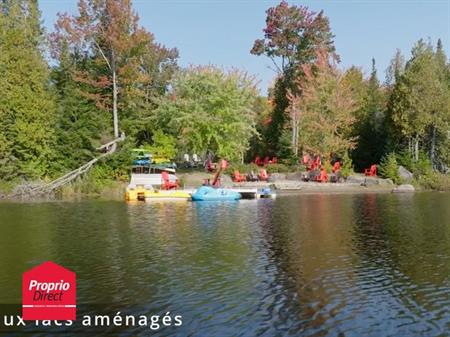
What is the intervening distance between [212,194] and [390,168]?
16594 mm

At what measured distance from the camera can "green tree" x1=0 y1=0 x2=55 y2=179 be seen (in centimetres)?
3709

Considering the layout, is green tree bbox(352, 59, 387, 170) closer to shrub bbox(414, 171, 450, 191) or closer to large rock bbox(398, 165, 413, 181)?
large rock bbox(398, 165, 413, 181)

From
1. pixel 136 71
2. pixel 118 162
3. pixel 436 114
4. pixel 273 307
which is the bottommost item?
pixel 273 307

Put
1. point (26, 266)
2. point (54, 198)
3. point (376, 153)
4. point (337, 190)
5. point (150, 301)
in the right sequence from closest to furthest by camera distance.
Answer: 1. point (150, 301)
2. point (26, 266)
3. point (54, 198)
4. point (337, 190)
5. point (376, 153)

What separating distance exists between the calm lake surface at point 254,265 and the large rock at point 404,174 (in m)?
15.5

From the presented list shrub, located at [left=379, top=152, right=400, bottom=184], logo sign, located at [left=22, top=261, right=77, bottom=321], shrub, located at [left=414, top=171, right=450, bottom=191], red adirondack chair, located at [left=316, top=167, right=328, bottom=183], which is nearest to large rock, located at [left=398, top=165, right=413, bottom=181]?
shrub, located at [left=379, top=152, right=400, bottom=184]

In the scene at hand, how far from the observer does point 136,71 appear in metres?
42.4

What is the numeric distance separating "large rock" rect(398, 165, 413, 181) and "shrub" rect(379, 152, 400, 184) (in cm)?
37

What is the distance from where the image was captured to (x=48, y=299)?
1018 centimetres

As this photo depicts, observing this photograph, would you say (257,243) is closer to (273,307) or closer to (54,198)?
(273,307)

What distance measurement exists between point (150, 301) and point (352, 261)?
6.13 metres

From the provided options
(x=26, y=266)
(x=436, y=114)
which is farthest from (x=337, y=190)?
(x=26, y=266)

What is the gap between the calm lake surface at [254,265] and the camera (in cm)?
1022

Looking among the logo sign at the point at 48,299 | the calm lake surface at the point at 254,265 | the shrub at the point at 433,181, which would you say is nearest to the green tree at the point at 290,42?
the shrub at the point at 433,181
